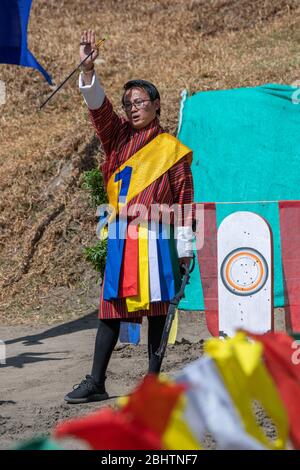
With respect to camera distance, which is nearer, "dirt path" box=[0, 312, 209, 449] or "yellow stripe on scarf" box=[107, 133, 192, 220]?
"dirt path" box=[0, 312, 209, 449]

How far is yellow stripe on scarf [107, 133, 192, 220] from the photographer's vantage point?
14.6 feet

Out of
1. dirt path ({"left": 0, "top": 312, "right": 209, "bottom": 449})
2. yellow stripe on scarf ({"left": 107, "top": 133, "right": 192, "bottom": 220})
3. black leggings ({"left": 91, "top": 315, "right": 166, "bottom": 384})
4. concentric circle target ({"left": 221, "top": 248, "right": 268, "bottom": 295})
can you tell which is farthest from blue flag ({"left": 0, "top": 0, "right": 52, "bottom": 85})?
black leggings ({"left": 91, "top": 315, "right": 166, "bottom": 384})

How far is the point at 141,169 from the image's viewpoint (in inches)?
175

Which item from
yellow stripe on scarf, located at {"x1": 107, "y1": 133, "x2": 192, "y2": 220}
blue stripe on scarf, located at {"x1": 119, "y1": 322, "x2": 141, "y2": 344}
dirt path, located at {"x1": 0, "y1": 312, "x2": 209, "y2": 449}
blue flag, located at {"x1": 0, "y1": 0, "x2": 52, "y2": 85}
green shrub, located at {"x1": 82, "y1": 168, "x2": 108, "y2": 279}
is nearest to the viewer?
dirt path, located at {"x1": 0, "y1": 312, "x2": 209, "y2": 449}

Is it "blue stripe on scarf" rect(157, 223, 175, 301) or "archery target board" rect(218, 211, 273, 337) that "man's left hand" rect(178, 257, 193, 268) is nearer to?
"blue stripe on scarf" rect(157, 223, 175, 301)

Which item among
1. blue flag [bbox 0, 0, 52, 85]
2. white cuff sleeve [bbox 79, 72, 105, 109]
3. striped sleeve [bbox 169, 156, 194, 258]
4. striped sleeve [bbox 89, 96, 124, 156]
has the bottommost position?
striped sleeve [bbox 169, 156, 194, 258]

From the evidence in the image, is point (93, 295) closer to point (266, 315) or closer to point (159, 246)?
point (266, 315)

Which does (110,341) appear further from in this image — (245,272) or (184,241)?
(245,272)

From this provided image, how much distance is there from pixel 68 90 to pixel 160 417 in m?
10.2

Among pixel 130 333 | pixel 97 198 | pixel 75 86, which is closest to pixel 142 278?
pixel 130 333

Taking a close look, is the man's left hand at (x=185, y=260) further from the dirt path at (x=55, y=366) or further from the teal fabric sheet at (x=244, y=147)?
the teal fabric sheet at (x=244, y=147)

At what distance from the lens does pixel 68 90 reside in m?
11.4

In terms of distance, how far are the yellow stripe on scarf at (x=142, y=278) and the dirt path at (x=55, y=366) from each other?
0.54m

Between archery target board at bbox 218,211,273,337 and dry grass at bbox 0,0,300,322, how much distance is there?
6.51 feet
